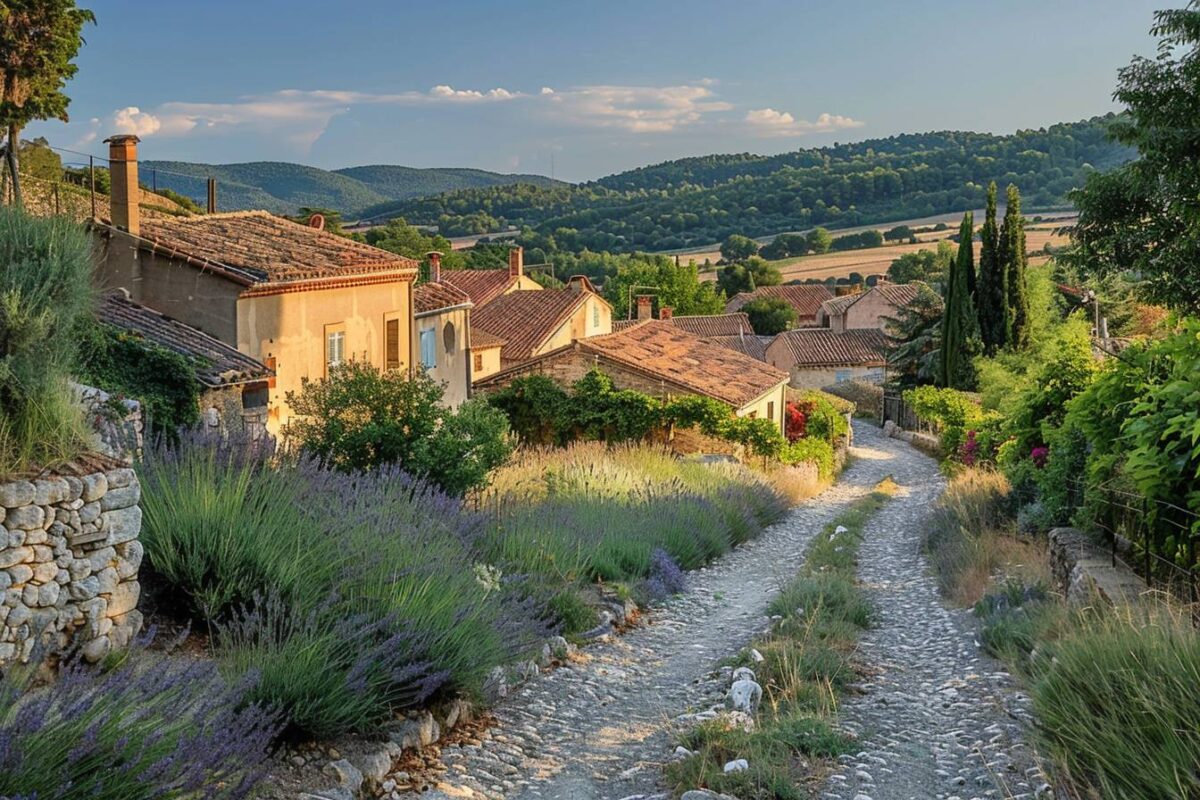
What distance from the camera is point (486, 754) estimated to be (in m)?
6.82

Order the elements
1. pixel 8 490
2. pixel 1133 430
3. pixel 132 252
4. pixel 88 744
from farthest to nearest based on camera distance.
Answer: pixel 132 252 < pixel 1133 430 < pixel 8 490 < pixel 88 744

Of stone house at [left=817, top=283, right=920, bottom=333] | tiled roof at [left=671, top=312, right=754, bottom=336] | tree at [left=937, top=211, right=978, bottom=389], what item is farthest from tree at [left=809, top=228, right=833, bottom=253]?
tree at [left=937, top=211, right=978, bottom=389]

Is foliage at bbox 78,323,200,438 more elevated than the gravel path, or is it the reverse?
foliage at bbox 78,323,200,438

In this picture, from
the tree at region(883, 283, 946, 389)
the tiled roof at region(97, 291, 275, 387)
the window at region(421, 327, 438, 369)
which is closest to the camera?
the tiled roof at region(97, 291, 275, 387)

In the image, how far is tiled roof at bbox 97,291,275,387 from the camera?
1766 centimetres

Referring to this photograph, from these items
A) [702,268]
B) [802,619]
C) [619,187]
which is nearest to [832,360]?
[702,268]

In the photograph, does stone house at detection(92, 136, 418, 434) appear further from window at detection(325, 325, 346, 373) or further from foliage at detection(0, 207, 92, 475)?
foliage at detection(0, 207, 92, 475)

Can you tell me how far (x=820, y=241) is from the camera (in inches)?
5187

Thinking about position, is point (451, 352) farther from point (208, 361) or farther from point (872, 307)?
point (872, 307)

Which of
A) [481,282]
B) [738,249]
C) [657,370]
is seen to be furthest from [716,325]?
[657,370]

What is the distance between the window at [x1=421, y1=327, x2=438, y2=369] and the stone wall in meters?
22.3

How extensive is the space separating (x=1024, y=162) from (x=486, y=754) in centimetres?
13405

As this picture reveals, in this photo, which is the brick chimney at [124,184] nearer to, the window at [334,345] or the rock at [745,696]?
the window at [334,345]

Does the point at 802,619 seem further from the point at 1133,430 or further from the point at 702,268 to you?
the point at 702,268
